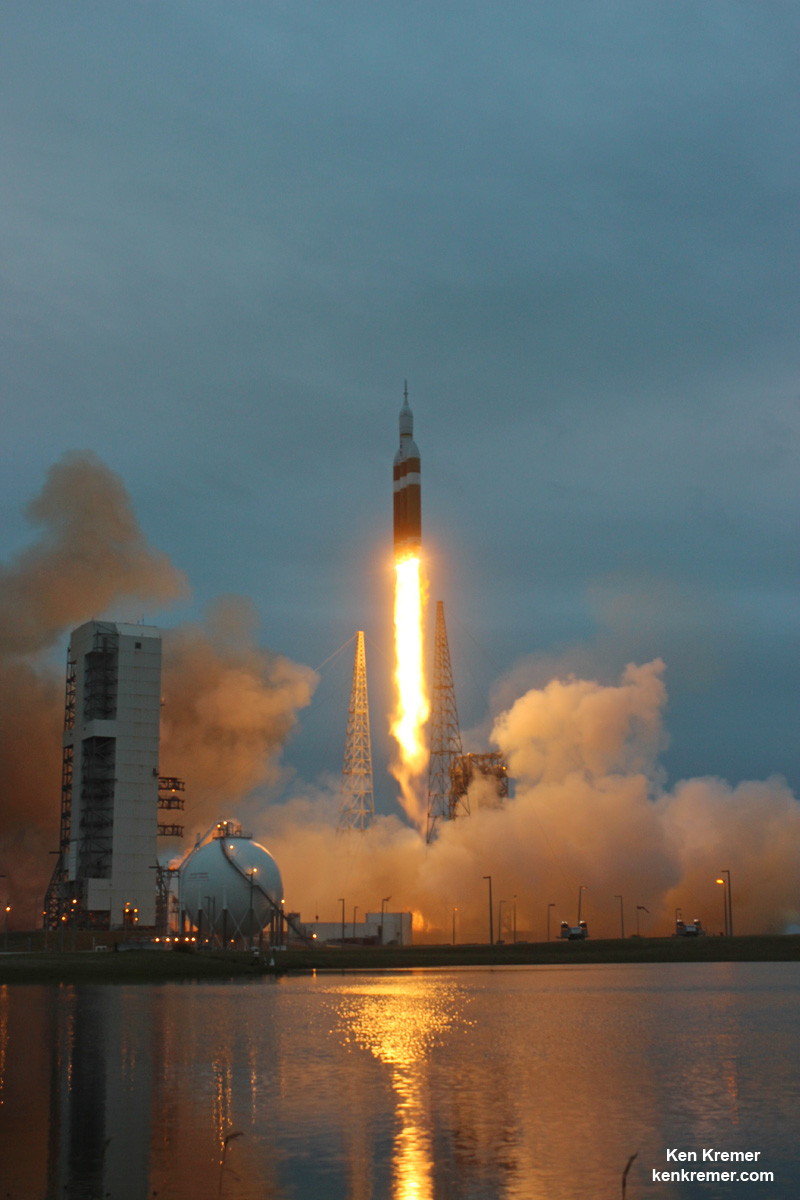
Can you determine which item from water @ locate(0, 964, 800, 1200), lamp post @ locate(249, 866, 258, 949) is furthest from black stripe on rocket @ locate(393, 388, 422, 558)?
water @ locate(0, 964, 800, 1200)

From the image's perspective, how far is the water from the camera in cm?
2614

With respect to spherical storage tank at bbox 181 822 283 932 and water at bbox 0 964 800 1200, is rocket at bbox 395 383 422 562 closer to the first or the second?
spherical storage tank at bbox 181 822 283 932

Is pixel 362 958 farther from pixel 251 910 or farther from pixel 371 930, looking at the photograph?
pixel 371 930

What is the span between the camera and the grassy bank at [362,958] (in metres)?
102

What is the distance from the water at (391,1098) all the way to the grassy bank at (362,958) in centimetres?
3280

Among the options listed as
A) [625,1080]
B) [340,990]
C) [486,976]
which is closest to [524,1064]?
[625,1080]

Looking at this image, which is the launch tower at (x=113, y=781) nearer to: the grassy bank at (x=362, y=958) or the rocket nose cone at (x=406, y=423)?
the grassy bank at (x=362, y=958)

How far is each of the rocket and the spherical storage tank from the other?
36.3 meters

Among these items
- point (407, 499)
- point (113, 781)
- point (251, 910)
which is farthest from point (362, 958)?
point (407, 499)

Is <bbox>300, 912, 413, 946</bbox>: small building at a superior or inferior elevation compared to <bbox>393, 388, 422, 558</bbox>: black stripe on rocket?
inferior

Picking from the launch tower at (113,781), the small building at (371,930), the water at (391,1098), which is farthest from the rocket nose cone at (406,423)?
the water at (391,1098)

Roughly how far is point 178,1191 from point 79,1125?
27.4 feet

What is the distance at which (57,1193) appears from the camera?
24.6 m

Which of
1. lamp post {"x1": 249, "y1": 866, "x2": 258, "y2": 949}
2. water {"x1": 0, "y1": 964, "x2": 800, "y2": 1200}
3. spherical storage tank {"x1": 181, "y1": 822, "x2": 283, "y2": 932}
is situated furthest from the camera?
lamp post {"x1": 249, "y1": 866, "x2": 258, "y2": 949}
